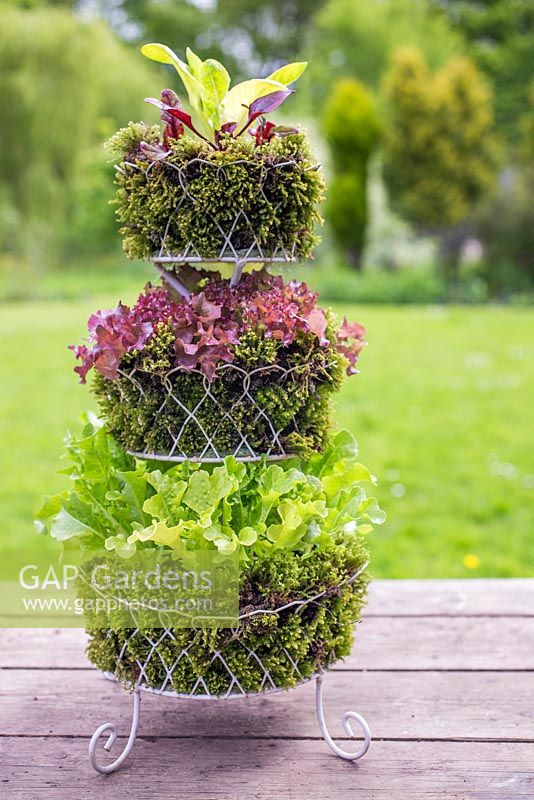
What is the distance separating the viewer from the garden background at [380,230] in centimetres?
456

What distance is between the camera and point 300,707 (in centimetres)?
210

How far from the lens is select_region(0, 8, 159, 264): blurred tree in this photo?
37.5 ft

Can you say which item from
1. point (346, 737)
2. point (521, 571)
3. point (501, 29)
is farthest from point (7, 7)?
point (501, 29)

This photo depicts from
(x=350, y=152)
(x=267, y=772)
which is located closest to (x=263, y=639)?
(x=267, y=772)

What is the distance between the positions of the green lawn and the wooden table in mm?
999

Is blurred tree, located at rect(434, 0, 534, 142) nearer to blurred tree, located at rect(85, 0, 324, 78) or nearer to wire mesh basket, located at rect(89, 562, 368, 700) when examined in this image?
blurred tree, located at rect(85, 0, 324, 78)

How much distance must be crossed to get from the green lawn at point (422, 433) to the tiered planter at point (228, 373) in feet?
5.53

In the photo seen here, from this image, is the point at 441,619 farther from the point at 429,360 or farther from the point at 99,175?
Answer: the point at 99,175

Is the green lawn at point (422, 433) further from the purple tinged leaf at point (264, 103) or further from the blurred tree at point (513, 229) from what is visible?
the blurred tree at point (513, 229)

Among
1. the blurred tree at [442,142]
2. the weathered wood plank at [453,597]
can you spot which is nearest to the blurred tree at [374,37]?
the blurred tree at [442,142]

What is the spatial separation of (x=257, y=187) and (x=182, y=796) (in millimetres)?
1201

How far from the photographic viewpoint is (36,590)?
2.60 metres

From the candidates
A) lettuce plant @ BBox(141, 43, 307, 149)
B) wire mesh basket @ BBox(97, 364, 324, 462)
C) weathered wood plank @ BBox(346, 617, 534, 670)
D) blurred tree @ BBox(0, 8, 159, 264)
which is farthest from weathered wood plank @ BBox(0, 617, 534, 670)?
blurred tree @ BBox(0, 8, 159, 264)

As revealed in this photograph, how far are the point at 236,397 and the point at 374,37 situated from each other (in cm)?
2080
